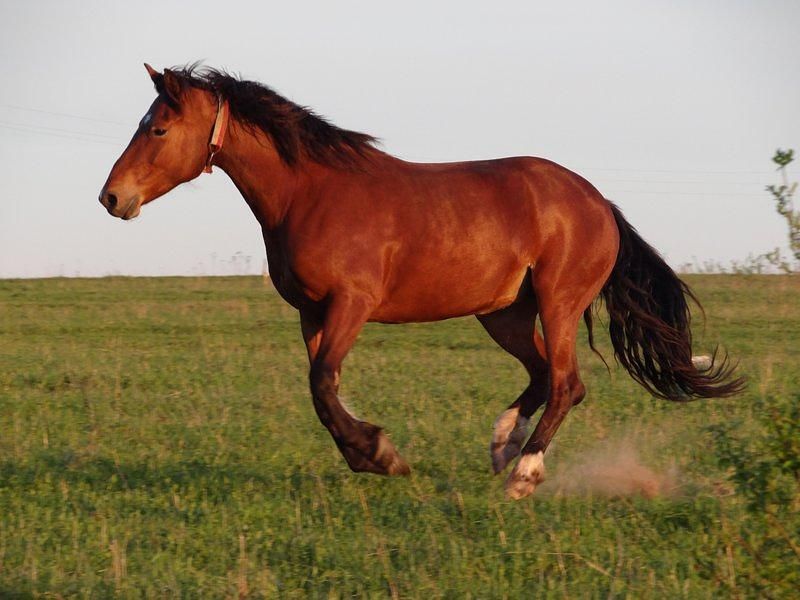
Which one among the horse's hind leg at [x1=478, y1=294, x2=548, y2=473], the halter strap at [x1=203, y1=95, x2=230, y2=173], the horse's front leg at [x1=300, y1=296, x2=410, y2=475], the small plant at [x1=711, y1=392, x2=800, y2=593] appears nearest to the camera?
the small plant at [x1=711, y1=392, x2=800, y2=593]

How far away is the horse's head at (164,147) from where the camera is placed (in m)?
6.43

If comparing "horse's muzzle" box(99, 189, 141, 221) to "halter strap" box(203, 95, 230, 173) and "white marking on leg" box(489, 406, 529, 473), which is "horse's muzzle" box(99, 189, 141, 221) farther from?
"white marking on leg" box(489, 406, 529, 473)

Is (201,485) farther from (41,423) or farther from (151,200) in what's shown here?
(41,423)

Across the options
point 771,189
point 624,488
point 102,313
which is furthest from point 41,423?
point 771,189

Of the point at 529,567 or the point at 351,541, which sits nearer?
the point at 529,567

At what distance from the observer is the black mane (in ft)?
22.0

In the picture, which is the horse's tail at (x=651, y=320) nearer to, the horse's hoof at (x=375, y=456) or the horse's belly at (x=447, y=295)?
the horse's belly at (x=447, y=295)

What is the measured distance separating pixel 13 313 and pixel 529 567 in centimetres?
1371

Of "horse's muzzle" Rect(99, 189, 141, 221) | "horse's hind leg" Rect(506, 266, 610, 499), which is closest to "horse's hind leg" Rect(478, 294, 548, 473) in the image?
"horse's hind leg" Rect(506, 266, 610, 499)

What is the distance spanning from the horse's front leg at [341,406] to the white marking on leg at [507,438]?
0.74m

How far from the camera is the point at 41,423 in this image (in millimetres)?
8344

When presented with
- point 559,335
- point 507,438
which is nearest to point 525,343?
point 559,335

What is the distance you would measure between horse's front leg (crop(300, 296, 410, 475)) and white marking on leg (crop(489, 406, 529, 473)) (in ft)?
2.42

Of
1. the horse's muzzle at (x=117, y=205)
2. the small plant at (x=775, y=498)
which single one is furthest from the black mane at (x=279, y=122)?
the small plant at (x=775, y=498)
